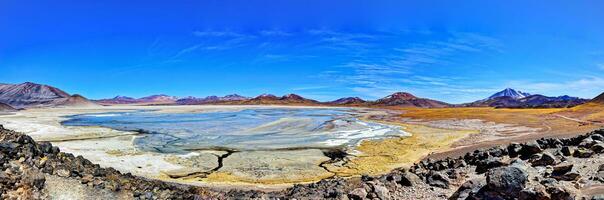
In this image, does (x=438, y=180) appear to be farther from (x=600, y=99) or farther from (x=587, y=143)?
(x=600, y=99)

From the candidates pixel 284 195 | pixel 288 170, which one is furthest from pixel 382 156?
pixel 284 195

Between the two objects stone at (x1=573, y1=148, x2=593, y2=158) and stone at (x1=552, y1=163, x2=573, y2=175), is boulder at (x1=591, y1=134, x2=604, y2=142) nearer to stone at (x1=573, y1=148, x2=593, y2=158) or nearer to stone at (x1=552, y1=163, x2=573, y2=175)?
stone at (x1=573, y1=148, x2=593, y2=158)

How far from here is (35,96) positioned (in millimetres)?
175125

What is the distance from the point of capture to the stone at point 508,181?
28.7 ft

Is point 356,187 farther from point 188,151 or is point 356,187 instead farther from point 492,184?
point 188,151

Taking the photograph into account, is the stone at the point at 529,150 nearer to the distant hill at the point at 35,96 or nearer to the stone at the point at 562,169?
the stone at the point at 562,169

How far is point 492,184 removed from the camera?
29.3 feet

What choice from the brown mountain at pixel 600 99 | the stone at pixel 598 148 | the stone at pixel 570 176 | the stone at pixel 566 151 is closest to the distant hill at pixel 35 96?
the brown mountain at pixel 600 99

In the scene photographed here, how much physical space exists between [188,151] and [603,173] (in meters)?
20.2

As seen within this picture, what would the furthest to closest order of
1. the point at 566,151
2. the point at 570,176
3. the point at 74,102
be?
the point at 74,102 < the point at 566,151 < the point at 570,176

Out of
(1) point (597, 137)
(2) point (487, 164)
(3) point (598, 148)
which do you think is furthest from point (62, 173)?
(1) point (597, 137)

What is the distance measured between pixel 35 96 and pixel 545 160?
199 m

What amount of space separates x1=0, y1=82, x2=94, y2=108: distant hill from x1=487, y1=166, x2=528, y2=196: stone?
17572cm

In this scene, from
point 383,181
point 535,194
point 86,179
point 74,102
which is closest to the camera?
point 535,194
